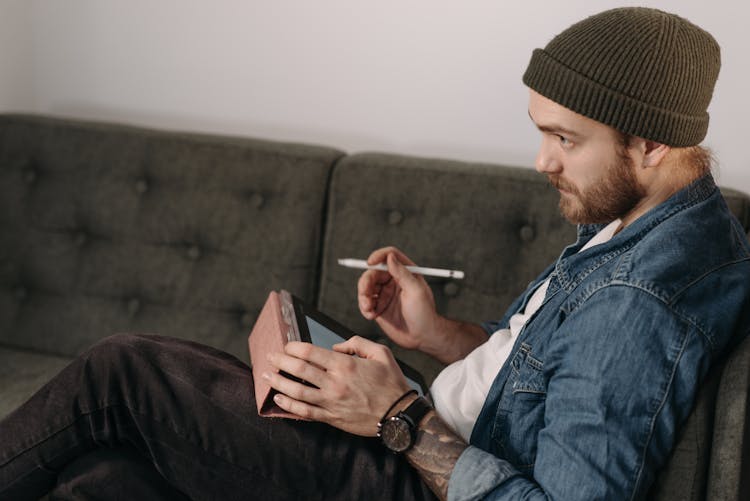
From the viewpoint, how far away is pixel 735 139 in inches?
66.4

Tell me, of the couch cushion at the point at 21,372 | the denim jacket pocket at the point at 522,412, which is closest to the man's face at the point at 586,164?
the denim jacket pocket at the point at 522,412

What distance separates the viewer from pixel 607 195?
1.12 metres

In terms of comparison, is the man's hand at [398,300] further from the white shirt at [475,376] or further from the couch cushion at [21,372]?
the couch cushion at [21,372]

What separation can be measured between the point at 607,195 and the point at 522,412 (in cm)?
30

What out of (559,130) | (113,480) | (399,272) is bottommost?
(113,480)

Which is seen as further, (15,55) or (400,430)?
(15,55)

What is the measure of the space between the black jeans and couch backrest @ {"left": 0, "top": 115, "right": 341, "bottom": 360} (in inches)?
19.5

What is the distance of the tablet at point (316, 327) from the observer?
1.27 metres

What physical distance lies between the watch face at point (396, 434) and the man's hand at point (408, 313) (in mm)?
354

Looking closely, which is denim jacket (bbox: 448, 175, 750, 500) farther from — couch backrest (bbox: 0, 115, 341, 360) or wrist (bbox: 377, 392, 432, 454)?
couch backrest (bbox: 0, 115, 341, 360)

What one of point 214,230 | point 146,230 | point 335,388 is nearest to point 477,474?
point 335,388

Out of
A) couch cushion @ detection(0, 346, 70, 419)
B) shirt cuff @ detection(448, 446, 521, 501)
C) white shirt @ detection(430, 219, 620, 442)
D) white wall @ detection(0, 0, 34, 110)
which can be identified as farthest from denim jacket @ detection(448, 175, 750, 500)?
white wall @ detection(0, 0, 34, 110)

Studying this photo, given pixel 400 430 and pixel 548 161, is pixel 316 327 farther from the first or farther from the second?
pixel 548 161

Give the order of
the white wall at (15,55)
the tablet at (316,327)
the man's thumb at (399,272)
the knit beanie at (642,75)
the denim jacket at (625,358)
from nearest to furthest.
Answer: the denim jacket at (625,358), the knit beanie at (642,75), the tablet at (316,327), the man's thumb at (399,272), the white wall at (15,55)
